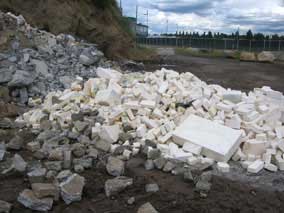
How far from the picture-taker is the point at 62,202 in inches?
171

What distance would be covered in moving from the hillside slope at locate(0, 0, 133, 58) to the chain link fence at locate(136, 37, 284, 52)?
14691 mm

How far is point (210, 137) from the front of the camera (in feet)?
19.7

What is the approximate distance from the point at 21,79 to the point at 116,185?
4702 millimetres

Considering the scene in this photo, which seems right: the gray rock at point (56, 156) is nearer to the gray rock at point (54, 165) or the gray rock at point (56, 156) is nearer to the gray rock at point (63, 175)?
the gray rock at point (54, 165)

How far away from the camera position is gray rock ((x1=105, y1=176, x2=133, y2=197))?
455 cm

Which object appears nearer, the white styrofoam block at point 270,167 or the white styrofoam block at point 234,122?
the white styrofoam block at point 270,167

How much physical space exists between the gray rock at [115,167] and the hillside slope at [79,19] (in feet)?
Result: 35.0

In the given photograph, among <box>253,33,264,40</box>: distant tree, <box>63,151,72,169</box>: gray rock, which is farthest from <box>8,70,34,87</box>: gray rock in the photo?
<box>253,33,264,40</box>: distant tree

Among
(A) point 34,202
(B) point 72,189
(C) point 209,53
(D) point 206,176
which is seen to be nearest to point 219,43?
(C) point 209,53

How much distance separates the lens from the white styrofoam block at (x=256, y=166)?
18.0ft

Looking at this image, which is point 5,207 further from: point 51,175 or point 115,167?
point 115,167

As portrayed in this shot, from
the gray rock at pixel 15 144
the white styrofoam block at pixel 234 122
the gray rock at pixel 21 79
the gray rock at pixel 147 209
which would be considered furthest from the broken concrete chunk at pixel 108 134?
the gray rock at pixel 21 79

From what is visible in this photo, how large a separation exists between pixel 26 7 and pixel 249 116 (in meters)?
11.3

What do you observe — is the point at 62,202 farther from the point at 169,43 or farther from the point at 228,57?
the point at 169,43
